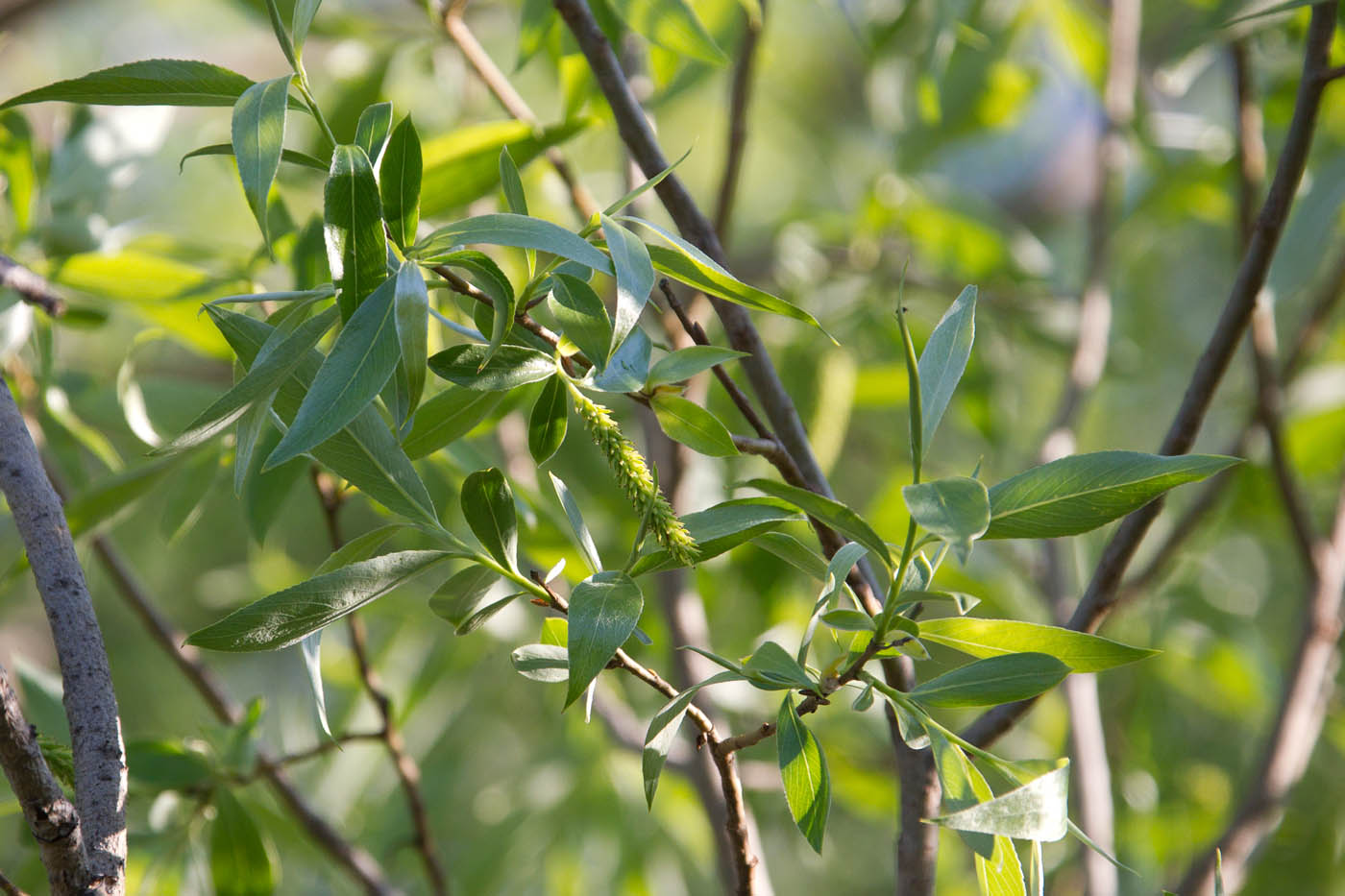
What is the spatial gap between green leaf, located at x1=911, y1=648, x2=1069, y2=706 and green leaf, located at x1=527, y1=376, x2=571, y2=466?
106 mm

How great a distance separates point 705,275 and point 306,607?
4.7 inches

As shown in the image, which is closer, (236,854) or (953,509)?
(953,509)

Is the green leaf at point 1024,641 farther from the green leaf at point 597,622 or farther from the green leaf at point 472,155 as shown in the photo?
the green leaf at point 472,155

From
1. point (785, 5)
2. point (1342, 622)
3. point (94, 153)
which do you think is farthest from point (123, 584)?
point (785, 5)

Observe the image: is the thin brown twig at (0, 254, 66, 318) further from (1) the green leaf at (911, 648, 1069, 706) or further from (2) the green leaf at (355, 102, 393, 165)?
(1) the green leaf at (911, 648, 1069, 706)

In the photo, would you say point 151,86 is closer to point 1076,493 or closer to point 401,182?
point 401,182

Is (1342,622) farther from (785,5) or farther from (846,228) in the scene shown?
(785,5)

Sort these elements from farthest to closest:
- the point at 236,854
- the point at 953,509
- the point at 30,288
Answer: the point at 236,854, the point at 30,288, the point at 953,509

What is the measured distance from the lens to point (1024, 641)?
267mm

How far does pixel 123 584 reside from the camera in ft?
1.74

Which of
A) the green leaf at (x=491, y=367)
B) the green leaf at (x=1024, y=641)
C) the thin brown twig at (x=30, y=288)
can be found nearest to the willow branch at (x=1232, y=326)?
the green leaf at (x=1024, y=641)

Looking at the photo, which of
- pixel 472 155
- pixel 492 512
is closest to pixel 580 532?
pixel 492 512

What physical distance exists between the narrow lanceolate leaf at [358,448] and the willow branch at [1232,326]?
216 mm

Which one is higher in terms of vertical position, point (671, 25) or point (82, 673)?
point (671, 25)
